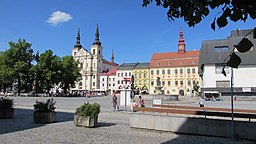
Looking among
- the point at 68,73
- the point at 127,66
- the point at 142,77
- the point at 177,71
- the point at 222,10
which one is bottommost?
the point at 222,10

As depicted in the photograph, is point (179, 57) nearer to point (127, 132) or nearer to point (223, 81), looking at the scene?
point (223, 81)

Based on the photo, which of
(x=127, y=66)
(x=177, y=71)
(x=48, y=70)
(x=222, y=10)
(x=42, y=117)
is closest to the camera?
(x=222, y=10)

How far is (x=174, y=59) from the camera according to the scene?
8906 centimetres

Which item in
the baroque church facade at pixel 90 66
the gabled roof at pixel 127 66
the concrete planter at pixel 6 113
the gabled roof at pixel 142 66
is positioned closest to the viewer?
the concrete planter at pixel 6 113

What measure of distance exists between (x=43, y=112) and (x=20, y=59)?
57130 mm

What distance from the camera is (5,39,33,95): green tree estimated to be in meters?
59.7

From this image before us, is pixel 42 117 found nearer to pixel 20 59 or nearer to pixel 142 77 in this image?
pixel 20 59

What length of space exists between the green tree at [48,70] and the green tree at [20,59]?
10.1ft

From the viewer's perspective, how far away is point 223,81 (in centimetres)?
5131

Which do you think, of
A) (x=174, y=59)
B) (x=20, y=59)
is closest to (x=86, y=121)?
(x=20, y=59)

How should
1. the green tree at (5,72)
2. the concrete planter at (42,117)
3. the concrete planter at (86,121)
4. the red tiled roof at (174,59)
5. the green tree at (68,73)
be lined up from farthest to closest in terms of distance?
the red tiled roof at (174,59), the green tree at (68,73), the green tree at (5,72), the concrete planter at (42,117), the concrete planter at (86,121)

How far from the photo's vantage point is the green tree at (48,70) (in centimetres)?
6125

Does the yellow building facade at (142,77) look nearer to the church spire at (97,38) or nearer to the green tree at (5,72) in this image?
the church spire at (97,38)

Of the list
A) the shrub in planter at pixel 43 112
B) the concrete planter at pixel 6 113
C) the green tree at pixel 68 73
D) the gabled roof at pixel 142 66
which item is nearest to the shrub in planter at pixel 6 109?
the concrete planter at pixel 6 113
